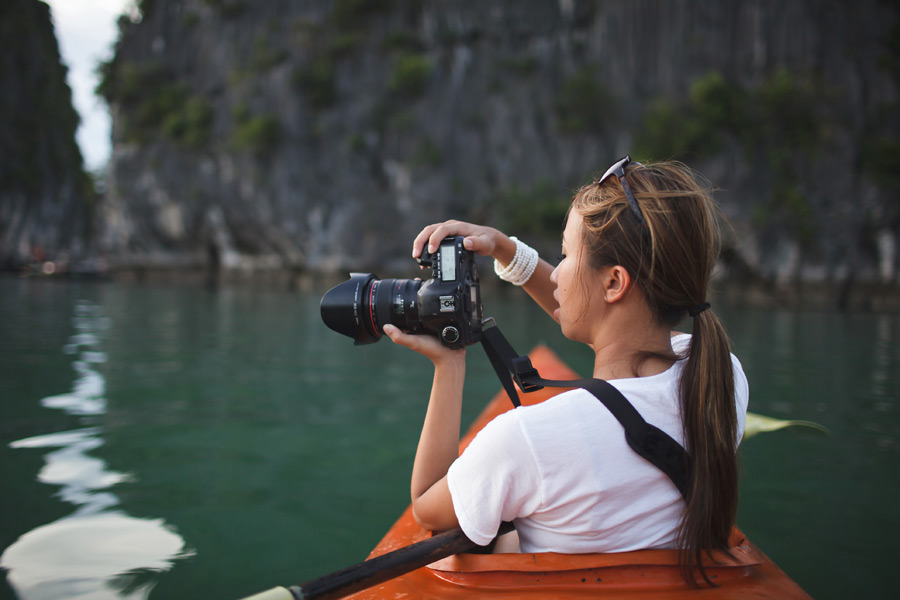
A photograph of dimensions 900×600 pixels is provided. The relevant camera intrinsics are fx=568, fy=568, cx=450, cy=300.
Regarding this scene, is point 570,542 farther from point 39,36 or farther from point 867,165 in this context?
point 39,36

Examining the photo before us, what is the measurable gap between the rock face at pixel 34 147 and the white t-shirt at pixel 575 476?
31686 mm

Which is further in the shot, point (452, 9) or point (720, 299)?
point (452, 9)

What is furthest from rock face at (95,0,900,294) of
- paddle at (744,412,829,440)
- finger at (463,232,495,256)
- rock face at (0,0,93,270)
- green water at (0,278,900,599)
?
finger at (463,232,495,256)

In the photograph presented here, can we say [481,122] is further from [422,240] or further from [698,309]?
[698,309]

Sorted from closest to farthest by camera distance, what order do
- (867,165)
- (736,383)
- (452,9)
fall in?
(736,383), (867,165), (452,9)

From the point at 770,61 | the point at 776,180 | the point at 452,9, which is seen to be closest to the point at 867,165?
the point at 776,180

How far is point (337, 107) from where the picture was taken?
73.4 ft

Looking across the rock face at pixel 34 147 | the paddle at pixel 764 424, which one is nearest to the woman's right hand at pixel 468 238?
the paddle at pixel 764 424

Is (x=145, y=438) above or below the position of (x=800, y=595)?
below

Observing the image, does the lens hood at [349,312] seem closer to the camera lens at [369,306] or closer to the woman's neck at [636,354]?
the camera lens at [369,306]

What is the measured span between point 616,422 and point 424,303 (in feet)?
1.39

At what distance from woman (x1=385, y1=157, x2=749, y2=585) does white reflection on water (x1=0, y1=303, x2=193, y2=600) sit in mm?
1026

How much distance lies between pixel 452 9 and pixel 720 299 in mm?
14340

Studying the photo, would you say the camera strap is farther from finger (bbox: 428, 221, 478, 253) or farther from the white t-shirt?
finger (bbox: 428, 221, 478, 253)
